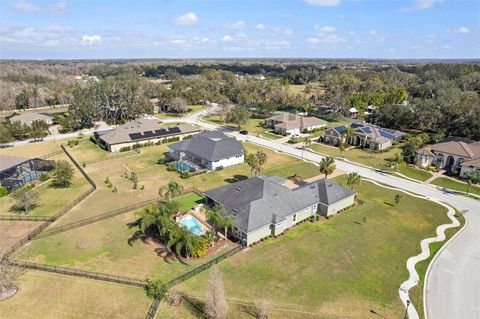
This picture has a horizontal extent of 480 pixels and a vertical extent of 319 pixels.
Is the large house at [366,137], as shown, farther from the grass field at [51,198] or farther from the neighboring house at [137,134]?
the grass field at [51,198]

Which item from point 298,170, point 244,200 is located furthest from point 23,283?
point 298,170

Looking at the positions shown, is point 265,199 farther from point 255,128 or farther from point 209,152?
point 255,128

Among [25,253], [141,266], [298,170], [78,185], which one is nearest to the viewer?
[141,266]

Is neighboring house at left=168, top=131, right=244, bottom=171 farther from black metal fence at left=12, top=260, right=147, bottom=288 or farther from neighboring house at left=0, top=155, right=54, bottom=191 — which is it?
black metal fence at left=12, top=260, right=147, bottom=288

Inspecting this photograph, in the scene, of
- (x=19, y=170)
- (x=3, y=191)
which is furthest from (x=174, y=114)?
(x=3, y=191)

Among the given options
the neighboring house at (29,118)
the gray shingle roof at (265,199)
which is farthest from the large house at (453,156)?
the neighboring house at (29,118)

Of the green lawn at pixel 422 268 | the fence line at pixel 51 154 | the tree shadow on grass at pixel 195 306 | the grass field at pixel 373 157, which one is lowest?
the tree shadow on grass at pixel 195 306

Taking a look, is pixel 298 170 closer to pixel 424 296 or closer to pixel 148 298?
pixel 424 296
